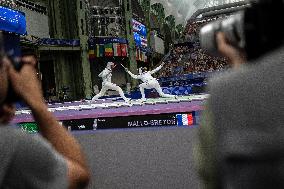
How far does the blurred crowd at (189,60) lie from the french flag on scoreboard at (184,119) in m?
21.0

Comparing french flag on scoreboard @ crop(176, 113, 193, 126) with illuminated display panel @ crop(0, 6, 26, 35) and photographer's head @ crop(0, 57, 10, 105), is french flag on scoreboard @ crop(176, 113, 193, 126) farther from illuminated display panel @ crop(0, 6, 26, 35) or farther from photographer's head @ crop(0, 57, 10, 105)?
illuminated display panel @ crop(0, 6, 26, 35)

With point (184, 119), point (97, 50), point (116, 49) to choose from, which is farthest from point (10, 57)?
point (116, 49)

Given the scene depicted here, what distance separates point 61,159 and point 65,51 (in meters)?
29.7

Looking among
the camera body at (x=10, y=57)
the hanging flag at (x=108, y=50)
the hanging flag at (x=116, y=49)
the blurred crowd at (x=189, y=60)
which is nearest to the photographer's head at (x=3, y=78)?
the camera body at (x=10, y=57)

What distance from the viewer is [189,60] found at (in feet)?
112

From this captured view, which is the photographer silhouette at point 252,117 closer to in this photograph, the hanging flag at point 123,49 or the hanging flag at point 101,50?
the hanging flag at point 101,50

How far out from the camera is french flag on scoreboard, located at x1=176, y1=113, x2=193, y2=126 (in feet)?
20.7

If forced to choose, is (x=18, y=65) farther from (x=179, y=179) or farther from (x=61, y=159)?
(x=179, y=179)

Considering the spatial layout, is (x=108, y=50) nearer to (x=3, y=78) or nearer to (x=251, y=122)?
(x=3, y=78)

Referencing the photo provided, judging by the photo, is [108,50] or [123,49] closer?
[108,50]

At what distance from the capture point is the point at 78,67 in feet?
101

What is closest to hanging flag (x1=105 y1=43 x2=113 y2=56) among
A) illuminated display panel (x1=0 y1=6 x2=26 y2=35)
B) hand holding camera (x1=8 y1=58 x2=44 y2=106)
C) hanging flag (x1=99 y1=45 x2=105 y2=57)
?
hanging flag (x1=99 y1=45 x2=105 y2=57)

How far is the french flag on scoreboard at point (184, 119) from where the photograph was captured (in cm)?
631

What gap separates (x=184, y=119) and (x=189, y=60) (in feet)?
92.4
